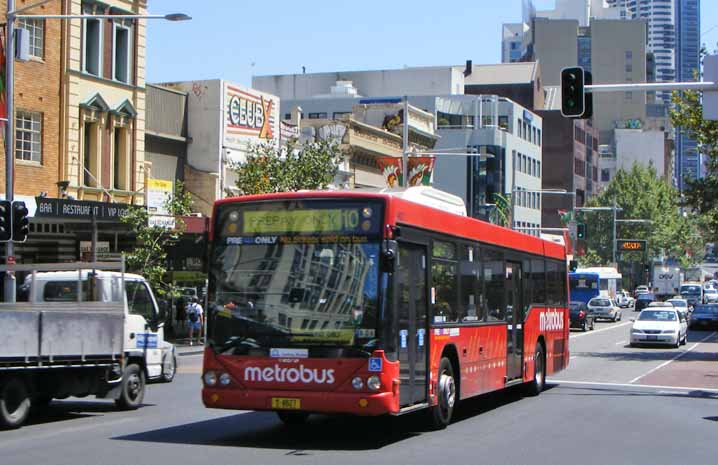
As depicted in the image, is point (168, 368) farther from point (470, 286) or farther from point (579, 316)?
point (579, 316)

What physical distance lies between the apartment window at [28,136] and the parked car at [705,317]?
3673 centimetres

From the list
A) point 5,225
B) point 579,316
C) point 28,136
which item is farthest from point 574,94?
point 579,316

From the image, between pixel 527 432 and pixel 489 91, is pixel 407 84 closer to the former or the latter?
pixel 489 91

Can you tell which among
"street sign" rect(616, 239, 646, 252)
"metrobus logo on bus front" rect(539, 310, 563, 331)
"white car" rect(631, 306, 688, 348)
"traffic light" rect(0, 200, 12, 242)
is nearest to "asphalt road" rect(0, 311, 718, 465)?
"metrobus logo on bus front" rect(539, 310, 563, 331)

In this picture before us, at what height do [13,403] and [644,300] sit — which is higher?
[644,300]

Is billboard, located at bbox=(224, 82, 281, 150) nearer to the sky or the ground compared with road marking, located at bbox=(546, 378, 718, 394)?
nearer to the sky

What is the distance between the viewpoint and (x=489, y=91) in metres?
115

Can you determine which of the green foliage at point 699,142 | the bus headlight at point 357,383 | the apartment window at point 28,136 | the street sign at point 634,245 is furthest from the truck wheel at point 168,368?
the street sign at point 634,245

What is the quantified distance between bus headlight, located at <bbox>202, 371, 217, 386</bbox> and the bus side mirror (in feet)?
8.55

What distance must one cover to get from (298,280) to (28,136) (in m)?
24.5

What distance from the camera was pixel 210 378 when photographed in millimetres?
14133

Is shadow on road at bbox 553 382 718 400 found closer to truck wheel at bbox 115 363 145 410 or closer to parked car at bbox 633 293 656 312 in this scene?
truck wheel at bbox 115 363 145 410

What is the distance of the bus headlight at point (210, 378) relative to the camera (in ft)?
46.3

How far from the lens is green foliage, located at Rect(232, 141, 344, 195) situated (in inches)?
1703
